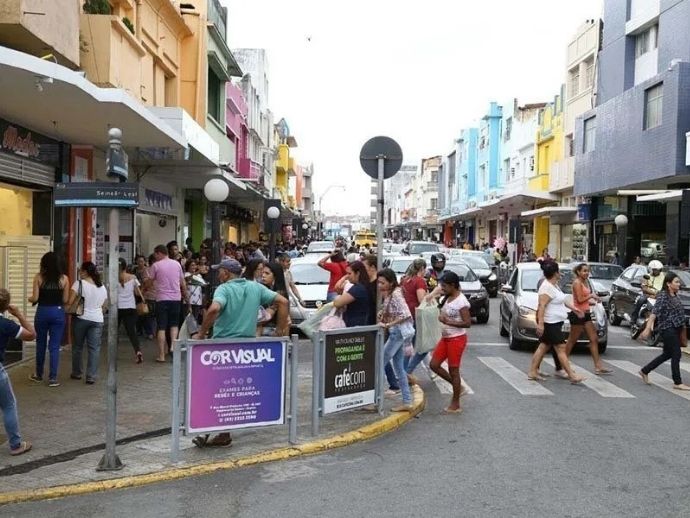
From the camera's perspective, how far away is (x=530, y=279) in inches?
583

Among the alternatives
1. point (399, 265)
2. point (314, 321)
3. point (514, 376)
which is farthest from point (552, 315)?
point (399, 265)

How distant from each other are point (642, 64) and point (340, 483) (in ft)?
84.6

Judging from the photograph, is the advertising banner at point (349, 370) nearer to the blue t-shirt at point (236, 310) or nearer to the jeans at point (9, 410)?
the blue t-shirt at point (236, 310)

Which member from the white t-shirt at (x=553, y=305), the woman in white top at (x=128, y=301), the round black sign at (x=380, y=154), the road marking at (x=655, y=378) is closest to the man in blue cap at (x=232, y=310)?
the round black sign at (x=380, y=154)

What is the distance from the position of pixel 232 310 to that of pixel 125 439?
1721 millimetres

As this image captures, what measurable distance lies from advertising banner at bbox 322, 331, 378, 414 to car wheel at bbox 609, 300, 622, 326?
1227 centimetres

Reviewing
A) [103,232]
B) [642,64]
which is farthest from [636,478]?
[642,64]

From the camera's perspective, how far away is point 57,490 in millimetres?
5773

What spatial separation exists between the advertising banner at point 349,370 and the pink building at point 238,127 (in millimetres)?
21297

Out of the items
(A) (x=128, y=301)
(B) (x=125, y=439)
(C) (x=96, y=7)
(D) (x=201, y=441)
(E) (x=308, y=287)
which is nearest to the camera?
(D) (x=201, y=441)

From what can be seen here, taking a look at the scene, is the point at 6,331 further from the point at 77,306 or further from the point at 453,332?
the point at 453,332

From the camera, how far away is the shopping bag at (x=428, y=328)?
878 centimetres

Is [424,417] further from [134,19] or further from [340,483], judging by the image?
[134,19]

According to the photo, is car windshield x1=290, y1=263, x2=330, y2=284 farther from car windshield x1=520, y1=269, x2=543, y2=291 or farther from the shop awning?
the shop awning
